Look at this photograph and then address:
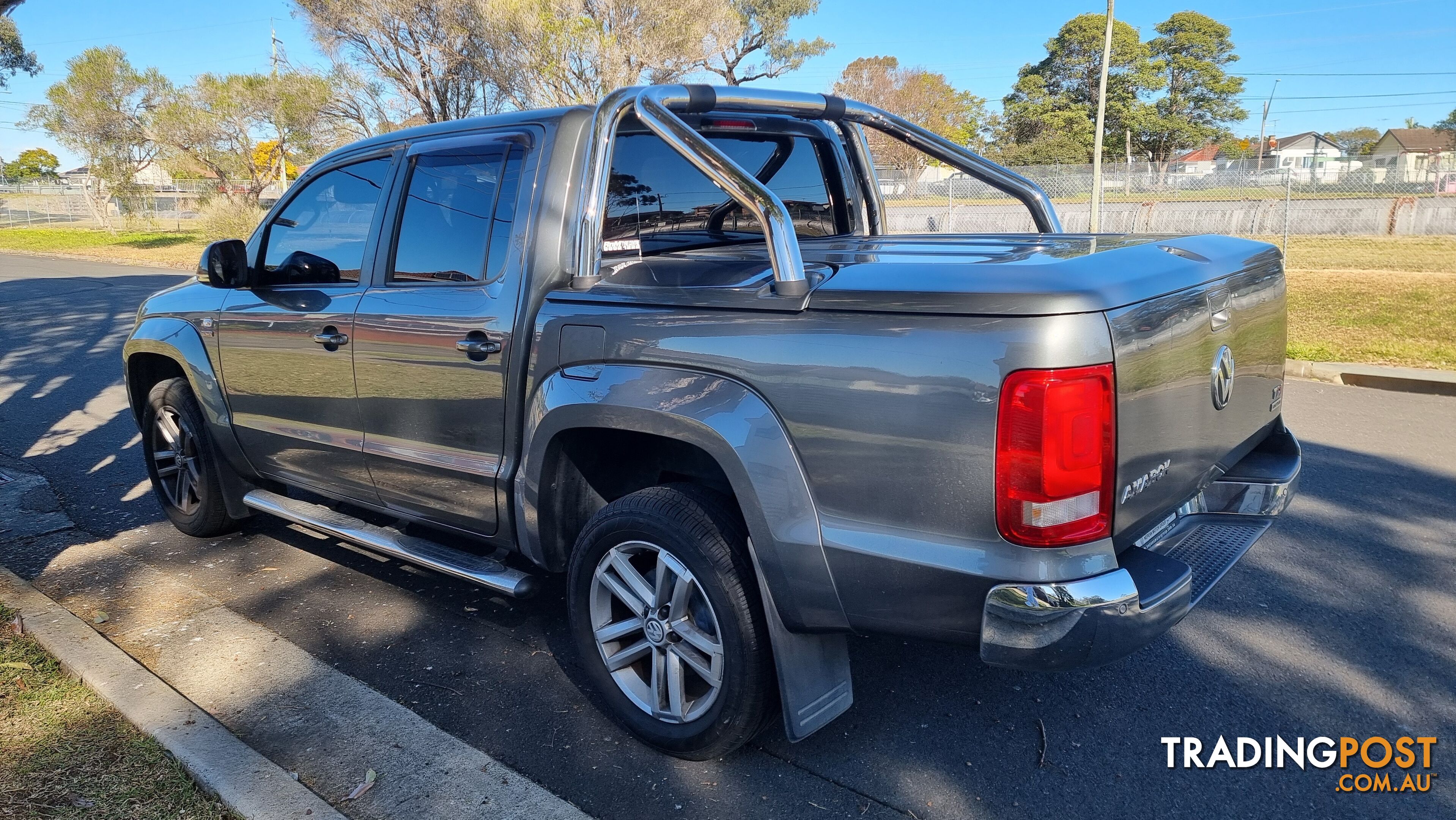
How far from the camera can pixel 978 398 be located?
2.15 meters

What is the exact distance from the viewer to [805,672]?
2641 millimetres

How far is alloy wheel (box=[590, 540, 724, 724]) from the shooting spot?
278 cm

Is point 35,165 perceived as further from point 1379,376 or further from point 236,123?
point 1379,376

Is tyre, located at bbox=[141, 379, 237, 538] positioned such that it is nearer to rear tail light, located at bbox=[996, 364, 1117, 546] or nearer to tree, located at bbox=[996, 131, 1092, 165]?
rear tail light, located at bbox=[996, 364, 1117, 546]

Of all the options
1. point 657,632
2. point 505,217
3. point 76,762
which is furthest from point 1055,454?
point 76,762

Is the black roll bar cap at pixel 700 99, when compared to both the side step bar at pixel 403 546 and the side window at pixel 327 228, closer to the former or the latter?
the side window at pixel 327 228

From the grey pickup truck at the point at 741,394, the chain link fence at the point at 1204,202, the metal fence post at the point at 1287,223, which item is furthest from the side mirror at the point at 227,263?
the chain link fence at the point at 1204,202

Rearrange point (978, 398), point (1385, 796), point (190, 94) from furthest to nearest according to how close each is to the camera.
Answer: point (190, 94) → point (1385, 796) → point (978, 398)

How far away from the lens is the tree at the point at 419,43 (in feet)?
95.9

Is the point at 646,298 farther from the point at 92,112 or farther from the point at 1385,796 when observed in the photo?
the point at 92,112

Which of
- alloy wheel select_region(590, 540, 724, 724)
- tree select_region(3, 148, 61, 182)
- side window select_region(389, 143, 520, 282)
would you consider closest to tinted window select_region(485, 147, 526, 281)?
side window select_region(389, 143, 520, 282)

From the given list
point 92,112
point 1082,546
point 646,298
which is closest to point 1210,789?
point 1082,546

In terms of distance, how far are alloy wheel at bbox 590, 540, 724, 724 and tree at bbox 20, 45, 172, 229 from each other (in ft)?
150

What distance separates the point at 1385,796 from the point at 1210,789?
0.45m
